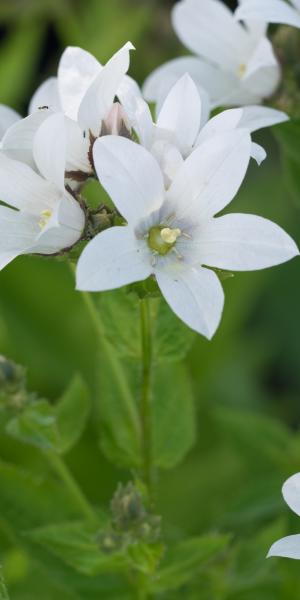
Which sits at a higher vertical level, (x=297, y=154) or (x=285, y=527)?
(x=297, y=154)

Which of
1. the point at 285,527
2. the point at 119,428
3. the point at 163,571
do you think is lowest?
the point at 285,527

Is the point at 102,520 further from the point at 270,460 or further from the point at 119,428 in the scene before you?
the point at 270,460

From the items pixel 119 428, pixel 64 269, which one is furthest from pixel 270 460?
pixel 64 269

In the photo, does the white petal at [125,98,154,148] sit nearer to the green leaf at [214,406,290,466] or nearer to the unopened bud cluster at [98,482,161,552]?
the unopened bud cluster at [98,482,161,552]

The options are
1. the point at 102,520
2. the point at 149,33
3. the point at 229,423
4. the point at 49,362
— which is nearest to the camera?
the point at 102,520

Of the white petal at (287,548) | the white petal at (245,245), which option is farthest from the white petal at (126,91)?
the white petal at (287,548)

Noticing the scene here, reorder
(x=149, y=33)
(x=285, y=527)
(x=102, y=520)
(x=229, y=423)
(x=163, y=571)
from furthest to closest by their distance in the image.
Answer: (x=149, y=33) → (x=229, y=423) → (x=285, y=527) → (x=102, y=520) → (x=163, y=571)
